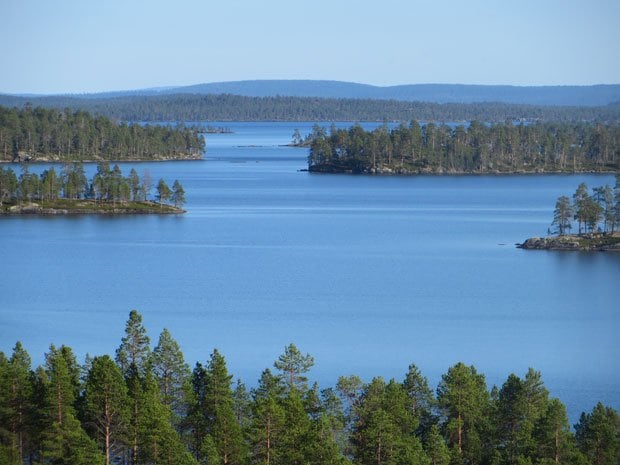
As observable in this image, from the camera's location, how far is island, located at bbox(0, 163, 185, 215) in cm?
7794

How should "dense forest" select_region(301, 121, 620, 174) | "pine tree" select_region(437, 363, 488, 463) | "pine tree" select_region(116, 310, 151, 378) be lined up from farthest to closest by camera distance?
"dense forest" select_region(301, 121, 620, 174) → "pine tree" select_region(116, 310, 151, 378) → "pine tree" select_region(437, 363, 488, 463)

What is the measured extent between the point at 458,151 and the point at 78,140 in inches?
1662

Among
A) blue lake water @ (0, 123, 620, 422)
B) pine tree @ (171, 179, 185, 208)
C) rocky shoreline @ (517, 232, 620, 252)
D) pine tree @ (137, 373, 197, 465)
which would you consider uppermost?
pine tree @ (137, 373, 197, 465)

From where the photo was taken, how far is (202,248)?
62.9m

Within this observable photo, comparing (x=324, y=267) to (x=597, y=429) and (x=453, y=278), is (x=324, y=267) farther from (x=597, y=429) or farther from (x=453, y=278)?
(x=597, y=429)

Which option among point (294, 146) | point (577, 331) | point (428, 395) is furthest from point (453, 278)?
point (294, 146)

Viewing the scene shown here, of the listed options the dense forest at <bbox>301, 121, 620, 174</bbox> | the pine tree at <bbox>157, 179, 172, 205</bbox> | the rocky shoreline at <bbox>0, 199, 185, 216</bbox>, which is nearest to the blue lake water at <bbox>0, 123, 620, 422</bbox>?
the rocky shoreline at <bbox>0, 199, 185, 216</bbox>

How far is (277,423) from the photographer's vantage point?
2222 cm

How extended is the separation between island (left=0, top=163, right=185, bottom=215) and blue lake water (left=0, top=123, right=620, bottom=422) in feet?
7.20

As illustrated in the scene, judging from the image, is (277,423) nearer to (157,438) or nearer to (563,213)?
(157,438)

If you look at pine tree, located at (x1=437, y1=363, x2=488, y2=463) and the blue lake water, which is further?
the blue lake water

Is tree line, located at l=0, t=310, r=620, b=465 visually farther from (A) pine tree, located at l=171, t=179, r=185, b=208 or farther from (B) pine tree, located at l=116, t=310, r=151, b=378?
(A) pine tree, located at l=171, t=179, r=185, b=208

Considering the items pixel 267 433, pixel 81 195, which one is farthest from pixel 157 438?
pixel 81 195

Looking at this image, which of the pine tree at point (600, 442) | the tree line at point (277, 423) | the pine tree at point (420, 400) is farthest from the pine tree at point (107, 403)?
the pine tree at point (600, 442)
